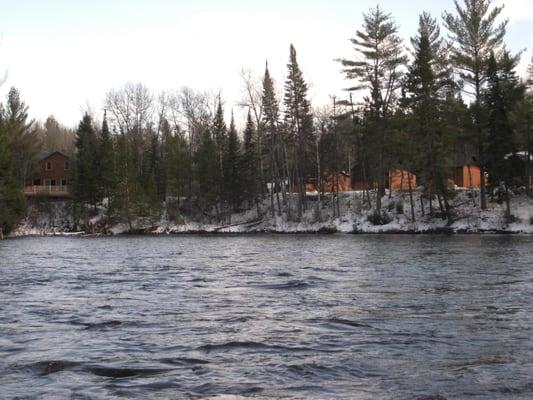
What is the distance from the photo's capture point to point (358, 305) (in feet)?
40.5

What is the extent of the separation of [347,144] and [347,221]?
2400 centimetres

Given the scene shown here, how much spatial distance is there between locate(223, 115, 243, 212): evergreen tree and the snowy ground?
7.06 feet

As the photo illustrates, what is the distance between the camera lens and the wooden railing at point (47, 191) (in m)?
77.5

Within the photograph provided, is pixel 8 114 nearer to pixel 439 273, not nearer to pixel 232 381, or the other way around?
pixel 439 273

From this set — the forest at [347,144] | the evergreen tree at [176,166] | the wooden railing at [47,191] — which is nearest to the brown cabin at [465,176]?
the forest at [347,144]

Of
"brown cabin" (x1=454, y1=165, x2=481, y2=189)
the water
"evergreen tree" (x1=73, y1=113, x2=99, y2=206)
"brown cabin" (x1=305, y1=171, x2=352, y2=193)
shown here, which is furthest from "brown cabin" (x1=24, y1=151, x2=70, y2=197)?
the water

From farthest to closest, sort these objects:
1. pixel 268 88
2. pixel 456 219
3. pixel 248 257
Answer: pixel 268 88
pixel 456 219
pixel 248 257

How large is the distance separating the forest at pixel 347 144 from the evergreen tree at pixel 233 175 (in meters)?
0.14

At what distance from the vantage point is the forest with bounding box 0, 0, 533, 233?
159ft

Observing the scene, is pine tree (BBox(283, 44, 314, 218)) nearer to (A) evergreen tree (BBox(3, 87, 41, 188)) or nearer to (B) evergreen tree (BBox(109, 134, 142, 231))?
(B) evergreen tree (BBox(109, 134, 142, 231))

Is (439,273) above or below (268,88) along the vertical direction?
below

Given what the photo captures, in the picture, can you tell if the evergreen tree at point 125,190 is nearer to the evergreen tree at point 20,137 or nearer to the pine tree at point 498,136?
the evergreen tree at point 20,137

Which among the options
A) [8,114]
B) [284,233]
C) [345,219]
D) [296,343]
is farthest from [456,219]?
[8,114]

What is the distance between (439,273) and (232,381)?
12.6 m
